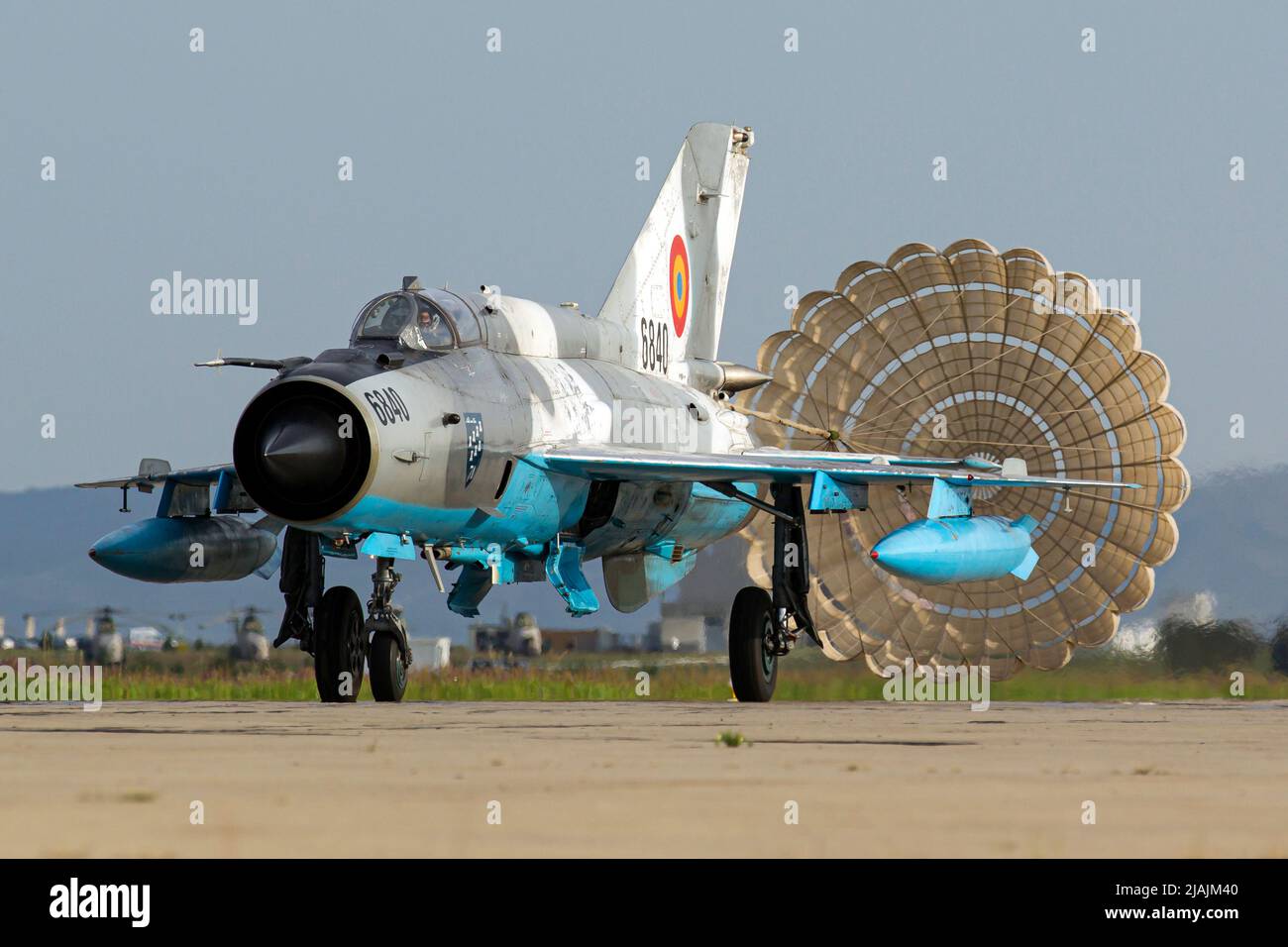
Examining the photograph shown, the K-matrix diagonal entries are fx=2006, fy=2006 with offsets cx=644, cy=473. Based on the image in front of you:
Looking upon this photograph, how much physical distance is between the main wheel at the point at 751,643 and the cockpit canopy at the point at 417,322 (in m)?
4.88

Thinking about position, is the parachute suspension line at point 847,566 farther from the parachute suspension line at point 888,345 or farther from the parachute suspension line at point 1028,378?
the parachute suspension line at point 888,345

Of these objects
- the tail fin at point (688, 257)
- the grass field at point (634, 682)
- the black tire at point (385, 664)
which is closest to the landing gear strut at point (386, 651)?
the black tire at point (385, 664)

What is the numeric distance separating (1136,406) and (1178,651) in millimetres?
4281

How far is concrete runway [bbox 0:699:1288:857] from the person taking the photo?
7504mm

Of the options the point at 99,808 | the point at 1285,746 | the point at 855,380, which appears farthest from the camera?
the point at 855,380

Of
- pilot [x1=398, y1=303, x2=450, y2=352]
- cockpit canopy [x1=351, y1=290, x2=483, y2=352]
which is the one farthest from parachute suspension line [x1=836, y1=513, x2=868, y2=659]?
pilot [x1=398, y1=303, x2=450, y2=352]

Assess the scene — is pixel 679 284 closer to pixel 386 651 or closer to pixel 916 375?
pixel 916 375

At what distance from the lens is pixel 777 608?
23.5 m

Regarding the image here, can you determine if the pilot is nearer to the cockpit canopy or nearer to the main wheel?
the cockpit canopy

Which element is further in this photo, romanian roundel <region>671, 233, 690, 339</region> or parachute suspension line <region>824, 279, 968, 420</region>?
parachute suspension line <region>824, 279, 968, 420</region>

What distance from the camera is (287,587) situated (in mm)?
23062
